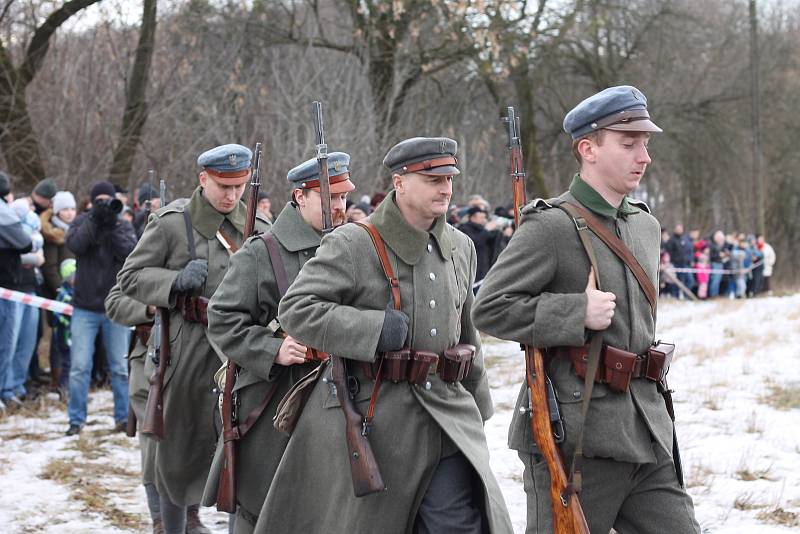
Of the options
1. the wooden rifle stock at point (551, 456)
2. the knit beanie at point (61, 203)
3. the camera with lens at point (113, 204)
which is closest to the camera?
the wooden rifle stock at point (551, 456)

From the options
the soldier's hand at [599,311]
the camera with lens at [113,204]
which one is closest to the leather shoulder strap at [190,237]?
the soldier's hand at [599,311]

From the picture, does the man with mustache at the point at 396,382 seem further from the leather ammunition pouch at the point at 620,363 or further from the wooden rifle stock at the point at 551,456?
the leather ammunition pouch at the point at 620,363

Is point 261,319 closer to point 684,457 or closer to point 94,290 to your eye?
point 684,457

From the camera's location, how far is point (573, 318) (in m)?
3.82

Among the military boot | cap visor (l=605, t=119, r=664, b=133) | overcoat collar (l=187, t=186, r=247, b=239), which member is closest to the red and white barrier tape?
the military boot

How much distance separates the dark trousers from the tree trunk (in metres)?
11.4

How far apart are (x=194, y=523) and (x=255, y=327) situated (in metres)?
2.03

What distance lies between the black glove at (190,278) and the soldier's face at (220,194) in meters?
0.36

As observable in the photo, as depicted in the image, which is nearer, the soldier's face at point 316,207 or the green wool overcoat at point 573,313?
the green wool overcoat at point 573,313

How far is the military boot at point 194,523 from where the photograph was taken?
663 cm

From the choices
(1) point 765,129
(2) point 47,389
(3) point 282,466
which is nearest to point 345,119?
(2) point 47,389

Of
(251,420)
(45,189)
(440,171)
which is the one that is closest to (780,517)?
(251,420)

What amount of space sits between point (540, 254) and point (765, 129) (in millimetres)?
33407

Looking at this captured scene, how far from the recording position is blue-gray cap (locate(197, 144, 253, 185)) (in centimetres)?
611
